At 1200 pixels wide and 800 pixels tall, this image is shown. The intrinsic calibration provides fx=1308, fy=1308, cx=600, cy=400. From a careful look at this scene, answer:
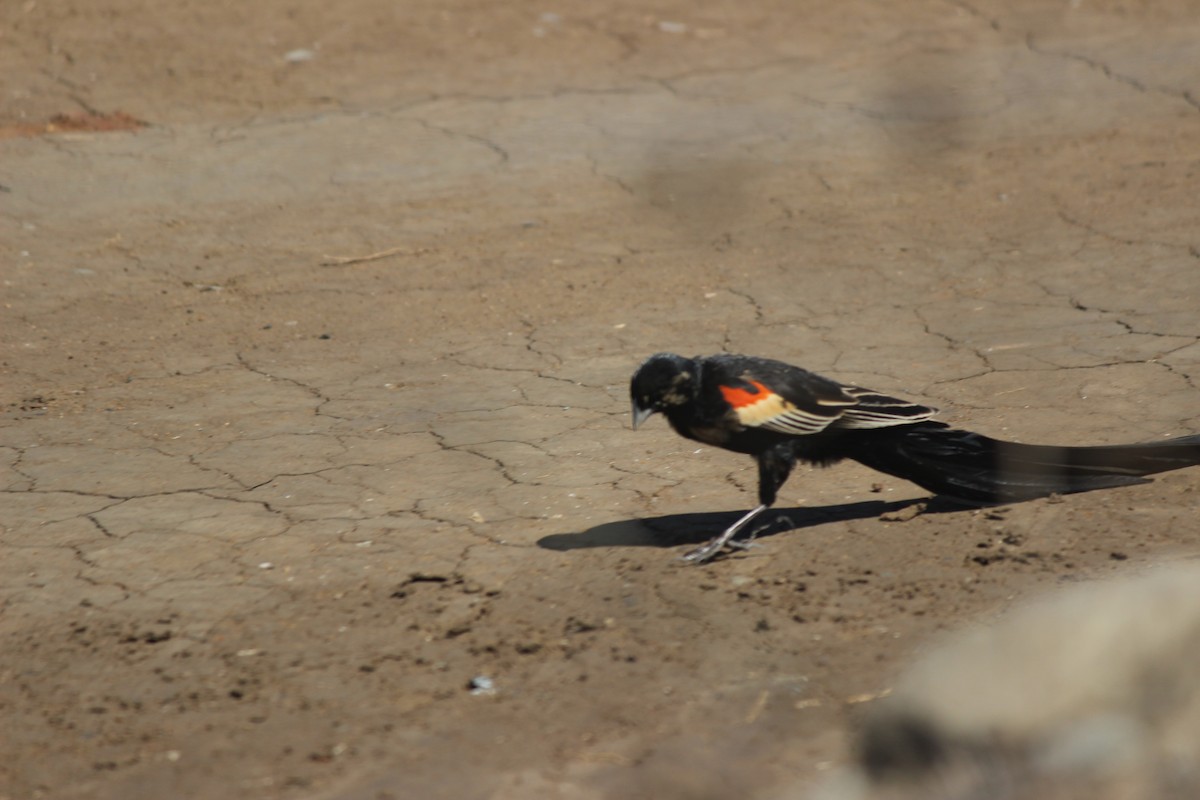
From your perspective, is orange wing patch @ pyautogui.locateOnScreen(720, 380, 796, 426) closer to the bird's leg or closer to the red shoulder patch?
the red shoulder patch

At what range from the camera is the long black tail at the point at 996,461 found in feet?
14.7

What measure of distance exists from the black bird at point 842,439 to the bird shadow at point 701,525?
0.10 meters

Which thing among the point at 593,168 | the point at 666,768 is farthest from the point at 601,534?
the point at 593,168

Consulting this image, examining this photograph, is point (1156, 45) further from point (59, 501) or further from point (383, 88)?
point (59, 501)

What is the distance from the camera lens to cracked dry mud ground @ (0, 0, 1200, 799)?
3.59 m

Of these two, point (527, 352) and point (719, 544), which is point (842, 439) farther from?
point (527, 352)

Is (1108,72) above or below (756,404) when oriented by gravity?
above

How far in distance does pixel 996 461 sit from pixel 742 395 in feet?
3.18

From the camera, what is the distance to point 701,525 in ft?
15.2

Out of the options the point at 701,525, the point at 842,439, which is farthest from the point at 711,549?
the point at 842,439

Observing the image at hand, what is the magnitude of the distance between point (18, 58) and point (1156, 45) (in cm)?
921

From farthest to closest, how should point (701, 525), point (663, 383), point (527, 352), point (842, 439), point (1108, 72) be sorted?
point (1108, 72) < point (527, 352) < point (701, 525) < point (842, 439) < point (663, 383)

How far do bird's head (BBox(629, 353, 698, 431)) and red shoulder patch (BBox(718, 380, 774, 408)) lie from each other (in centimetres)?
10

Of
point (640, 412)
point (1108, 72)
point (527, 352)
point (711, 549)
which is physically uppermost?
point (1108, 72)
